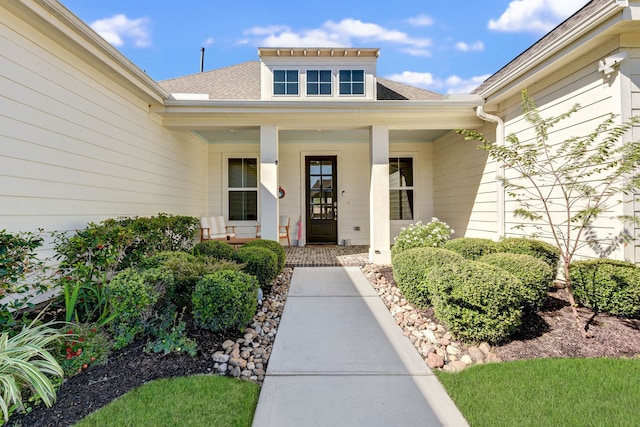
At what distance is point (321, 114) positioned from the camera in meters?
A: 5.27

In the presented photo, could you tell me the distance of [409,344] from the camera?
8.55 feet

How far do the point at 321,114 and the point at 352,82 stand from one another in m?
1.60

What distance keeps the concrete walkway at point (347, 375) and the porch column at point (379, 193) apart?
2053 millimetres

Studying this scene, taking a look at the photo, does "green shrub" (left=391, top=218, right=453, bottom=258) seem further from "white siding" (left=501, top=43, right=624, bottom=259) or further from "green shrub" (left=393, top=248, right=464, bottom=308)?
"white siding" (left=501, top=43, right=624, bottom=259)

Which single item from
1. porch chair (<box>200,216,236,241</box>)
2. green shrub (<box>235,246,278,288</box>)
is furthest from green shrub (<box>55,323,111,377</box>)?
porch chair (<box>200,216,236,241</box>)

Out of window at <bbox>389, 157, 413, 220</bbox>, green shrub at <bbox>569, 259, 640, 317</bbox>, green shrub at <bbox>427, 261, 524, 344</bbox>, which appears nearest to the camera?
green shrub at <bbox>427, 261, 524, 344</bbox>

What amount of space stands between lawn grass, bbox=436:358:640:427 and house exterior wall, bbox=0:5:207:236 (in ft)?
13.7

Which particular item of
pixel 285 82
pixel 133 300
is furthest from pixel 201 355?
pixel 285 82

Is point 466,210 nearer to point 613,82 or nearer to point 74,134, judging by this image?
point 613,82

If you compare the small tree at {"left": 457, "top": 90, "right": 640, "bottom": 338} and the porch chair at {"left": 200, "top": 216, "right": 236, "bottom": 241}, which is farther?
the porch chair at {"left": 200, "top": 216, "right": 236, "bottom": 241}

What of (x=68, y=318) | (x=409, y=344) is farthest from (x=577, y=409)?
(x=68, y=318)

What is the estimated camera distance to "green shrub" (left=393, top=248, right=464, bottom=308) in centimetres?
322

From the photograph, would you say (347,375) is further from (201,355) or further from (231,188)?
(231,188)

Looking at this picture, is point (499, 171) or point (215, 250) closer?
point (215, 250)
